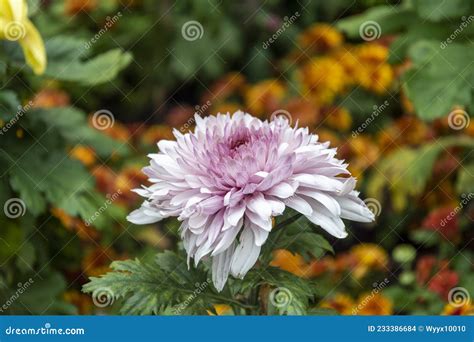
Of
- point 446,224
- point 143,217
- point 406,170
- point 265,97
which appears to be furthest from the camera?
point 265,97

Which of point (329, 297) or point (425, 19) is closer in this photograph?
point (425, 19)

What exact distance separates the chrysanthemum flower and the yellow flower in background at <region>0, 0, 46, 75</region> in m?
0.56

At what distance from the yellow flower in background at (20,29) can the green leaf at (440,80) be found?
1045 millimetres

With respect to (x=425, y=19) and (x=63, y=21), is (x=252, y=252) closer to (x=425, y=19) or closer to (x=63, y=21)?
(x=425, y=19)

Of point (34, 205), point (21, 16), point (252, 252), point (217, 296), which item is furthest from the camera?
point (34, 205)

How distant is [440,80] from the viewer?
2312 mm

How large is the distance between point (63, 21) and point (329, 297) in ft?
6.06

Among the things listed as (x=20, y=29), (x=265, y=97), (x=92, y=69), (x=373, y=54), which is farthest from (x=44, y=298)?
(x=373, y=54)

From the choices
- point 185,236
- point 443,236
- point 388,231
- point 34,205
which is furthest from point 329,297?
point 185,236

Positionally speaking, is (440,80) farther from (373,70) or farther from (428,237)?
(373,70)

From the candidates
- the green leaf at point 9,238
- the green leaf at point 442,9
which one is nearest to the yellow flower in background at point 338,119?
the green leaf at point 442,9

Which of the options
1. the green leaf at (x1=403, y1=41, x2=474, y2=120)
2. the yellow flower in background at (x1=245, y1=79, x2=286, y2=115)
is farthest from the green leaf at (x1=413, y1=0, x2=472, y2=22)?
the yellow flower in background at (x1=245, y1=79, x2=286, y2=115)

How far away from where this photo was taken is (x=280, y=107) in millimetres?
3465

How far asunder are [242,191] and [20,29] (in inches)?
30.7
